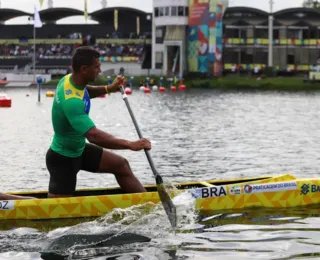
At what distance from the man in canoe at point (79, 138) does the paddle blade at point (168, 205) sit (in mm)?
649

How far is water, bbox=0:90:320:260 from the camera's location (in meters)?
9.64

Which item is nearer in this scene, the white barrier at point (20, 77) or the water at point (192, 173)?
the water at point (192, 173)

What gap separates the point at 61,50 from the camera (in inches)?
4936

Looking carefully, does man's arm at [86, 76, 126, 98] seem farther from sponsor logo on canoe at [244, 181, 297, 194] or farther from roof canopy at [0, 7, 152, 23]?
roof canopy at [0, 7, 152, 23]

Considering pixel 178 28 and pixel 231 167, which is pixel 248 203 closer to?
pixel 231 167

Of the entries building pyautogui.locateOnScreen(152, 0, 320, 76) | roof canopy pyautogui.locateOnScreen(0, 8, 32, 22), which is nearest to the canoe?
building pyautogui.locateOnScreen(152, 0, 320, 76)

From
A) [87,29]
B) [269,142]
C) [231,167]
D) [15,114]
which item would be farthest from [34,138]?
[87,29]

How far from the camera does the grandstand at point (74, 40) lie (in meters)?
119

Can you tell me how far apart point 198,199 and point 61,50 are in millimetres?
115856

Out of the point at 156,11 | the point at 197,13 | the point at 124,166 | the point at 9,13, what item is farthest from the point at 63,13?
the point at 124,166

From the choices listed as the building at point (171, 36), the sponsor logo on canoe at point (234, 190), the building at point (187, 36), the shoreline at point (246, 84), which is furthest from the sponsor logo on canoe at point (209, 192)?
the building at point (171, 36)

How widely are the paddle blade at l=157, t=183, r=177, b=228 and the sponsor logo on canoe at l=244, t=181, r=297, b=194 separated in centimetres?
179

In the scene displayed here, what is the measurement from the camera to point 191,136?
2862cm

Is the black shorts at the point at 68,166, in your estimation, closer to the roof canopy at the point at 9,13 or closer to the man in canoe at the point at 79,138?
the man in canoe at the point at 79,138
